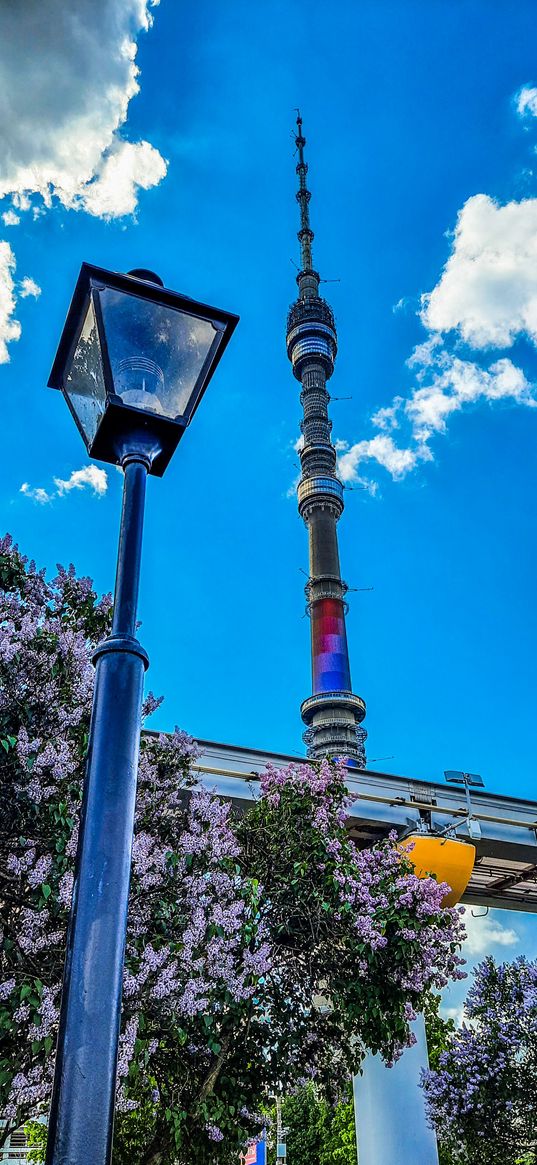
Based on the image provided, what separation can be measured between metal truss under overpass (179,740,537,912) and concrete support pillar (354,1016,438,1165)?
403 centimetres

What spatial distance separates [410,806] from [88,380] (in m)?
14.8

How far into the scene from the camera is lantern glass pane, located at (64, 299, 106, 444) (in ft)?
14.4

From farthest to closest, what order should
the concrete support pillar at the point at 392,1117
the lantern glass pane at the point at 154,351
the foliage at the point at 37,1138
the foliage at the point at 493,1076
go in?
the foliage at the point at 37,1138
the concrete support pillar at the point at 392,1117
the foliage at the point at 493,1076
the lantern glass pane at the point at 154,351

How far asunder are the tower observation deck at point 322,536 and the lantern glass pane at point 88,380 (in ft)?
191

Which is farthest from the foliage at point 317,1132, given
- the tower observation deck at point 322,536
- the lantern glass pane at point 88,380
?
the lantern glass pane at point 88,380

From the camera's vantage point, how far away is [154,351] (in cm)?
440

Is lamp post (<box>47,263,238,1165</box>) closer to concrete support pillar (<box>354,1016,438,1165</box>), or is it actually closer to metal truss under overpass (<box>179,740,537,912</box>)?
metal truss under overpass (<box>179,740,537,912</box>)

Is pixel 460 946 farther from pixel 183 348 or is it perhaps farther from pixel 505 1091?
pixel 183 348

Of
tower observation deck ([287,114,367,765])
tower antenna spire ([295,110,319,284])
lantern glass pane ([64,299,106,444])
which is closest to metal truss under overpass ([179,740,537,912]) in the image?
lantern glass pane ([64,299,106,444])

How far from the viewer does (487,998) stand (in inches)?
630

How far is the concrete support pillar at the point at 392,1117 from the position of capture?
16.9 m

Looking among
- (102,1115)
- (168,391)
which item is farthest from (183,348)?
(102,1115)

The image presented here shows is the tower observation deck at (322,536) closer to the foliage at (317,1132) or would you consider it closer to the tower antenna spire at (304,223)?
the tower antenna spire at (304,223)

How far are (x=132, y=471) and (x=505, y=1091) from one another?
1467 centimetres
